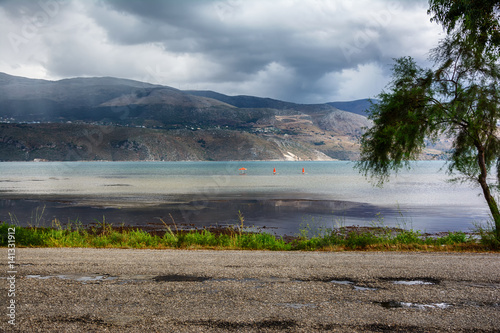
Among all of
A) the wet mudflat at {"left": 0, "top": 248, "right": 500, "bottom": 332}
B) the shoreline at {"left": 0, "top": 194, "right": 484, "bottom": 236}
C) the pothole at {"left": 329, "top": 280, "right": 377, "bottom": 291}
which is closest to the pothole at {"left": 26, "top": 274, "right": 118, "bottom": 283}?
the wet mudflat at {"left": 0, "top": 248, "right": 500, "bottom": 332}

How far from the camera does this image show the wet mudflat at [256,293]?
19.3 feet

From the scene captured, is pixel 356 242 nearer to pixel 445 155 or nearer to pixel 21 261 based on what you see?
pixel 445 155

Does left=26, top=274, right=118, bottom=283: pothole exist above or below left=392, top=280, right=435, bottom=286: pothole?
below

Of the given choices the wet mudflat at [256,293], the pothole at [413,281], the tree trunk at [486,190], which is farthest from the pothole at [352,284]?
the tree trunk at [486,190]

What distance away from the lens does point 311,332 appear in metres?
5.58

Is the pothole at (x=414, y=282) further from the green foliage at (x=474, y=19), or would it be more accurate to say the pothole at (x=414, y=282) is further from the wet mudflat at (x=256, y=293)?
the green foliage at (x=474, y=19)

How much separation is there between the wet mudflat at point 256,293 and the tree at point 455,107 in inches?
219

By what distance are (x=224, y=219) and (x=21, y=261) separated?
2065 centimetres

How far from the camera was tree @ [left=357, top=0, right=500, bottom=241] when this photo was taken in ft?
46.6

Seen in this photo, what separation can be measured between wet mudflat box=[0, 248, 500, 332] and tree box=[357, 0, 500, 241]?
5.55 metres

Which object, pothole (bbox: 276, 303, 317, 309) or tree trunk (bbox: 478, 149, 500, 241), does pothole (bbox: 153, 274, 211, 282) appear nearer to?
pothole (bbox: 276, 303, 317, 309)

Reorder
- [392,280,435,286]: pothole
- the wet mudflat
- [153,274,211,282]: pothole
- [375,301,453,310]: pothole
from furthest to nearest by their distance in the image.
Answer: [153,274,211,282]: pothole → [392,280,435,286]: pothole → [375,301,453,310]: pothole → the wet mudflat

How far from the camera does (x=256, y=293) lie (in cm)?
737

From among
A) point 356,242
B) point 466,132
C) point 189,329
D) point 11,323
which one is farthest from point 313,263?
point 466,132
